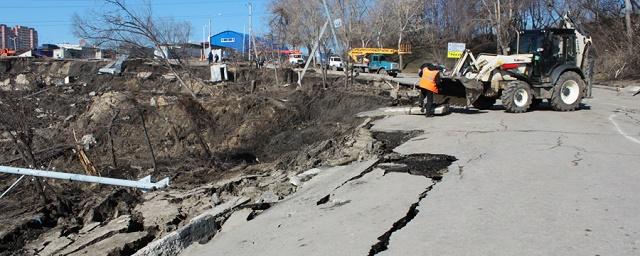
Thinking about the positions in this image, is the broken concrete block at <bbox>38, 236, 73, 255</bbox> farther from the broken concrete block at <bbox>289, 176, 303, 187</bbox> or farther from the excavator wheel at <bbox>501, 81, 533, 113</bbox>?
the excavator wheel at <bbox>501, 81, 533, 113</bbox>

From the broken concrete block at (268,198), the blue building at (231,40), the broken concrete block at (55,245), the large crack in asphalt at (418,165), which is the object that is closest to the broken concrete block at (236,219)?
the broken concrete block at (268,198)

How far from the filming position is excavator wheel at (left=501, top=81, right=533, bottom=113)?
16.2 m

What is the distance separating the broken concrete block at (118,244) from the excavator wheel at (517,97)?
1185 cm

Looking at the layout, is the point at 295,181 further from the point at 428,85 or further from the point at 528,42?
the point at 528,42

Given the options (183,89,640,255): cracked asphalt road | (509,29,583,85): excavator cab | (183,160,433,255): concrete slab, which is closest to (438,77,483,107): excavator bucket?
(509,29,583,85): excavator cab

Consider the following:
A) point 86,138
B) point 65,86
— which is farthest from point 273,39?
point 86,138

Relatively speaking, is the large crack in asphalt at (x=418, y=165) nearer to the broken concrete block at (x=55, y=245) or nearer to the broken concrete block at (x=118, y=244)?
the broken concrete block at (x=118, y=244)

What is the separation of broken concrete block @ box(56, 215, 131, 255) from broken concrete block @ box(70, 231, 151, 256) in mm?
165

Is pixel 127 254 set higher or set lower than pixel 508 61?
lower

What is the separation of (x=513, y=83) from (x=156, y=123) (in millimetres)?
12143

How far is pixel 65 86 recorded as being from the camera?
38.2m

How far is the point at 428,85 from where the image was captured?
15.3m

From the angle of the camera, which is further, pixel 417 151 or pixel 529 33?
pixel 529 33

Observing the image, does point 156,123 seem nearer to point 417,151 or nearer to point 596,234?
point 417,151
